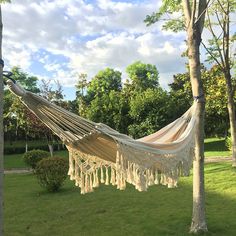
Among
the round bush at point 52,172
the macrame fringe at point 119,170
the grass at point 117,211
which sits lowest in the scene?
the grass at point 117,211

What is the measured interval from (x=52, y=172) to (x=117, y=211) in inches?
110

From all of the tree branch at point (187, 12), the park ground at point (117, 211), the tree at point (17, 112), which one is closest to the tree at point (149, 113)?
the tree at point (17, 112)

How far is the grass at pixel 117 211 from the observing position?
19.4ft

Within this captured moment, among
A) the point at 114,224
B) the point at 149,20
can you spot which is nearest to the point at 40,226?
the point at 114,224

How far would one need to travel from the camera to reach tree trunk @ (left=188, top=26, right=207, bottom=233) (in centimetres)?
535

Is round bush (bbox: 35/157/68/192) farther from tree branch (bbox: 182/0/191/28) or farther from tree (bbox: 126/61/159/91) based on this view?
tree (bbox: 126/61/159/91)

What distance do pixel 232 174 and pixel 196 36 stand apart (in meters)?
6.19

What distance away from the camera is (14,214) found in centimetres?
743

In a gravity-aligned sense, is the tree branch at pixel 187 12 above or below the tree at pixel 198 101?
above

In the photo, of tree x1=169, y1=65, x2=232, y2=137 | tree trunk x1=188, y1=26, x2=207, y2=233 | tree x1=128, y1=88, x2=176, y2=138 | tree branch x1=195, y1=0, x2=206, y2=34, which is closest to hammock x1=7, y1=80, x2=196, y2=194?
tree trunk x1=188, y1=26, x2=207, y2=233

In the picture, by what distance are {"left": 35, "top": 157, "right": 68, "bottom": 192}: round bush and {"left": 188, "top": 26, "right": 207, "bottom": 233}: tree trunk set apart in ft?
15.2

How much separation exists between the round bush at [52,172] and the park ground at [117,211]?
0.72 feet

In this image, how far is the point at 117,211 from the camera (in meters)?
7.11

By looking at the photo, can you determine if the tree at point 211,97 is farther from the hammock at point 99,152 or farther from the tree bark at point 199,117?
the hammock at point 99,152
